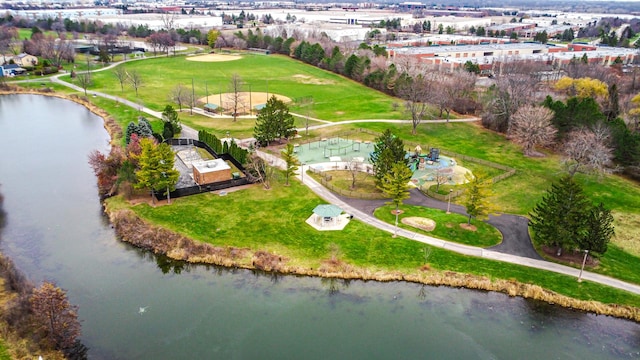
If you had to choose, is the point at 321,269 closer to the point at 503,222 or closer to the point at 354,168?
the point at 354,168

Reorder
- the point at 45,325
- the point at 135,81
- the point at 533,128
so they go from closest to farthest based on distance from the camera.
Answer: the point at 45,325 < the point at 533,128 < the point at 135,81

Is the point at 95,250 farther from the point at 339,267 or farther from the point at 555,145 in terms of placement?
the point at 555,145

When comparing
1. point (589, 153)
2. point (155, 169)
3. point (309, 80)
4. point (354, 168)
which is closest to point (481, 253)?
point (354, 168)

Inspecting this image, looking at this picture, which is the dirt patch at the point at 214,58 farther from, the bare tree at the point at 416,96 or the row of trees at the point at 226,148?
the row of trees at the point at 226,148

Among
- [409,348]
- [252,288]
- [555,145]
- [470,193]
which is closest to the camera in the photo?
[409,348]

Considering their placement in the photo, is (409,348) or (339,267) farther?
(339,267)

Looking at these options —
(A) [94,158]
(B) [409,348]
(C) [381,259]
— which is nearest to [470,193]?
(C) [381,259]

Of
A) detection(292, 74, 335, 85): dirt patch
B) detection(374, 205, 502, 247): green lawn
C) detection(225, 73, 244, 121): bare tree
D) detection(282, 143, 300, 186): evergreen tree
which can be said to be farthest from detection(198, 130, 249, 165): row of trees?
detection(292, 74, 335, 85): dirt patch
